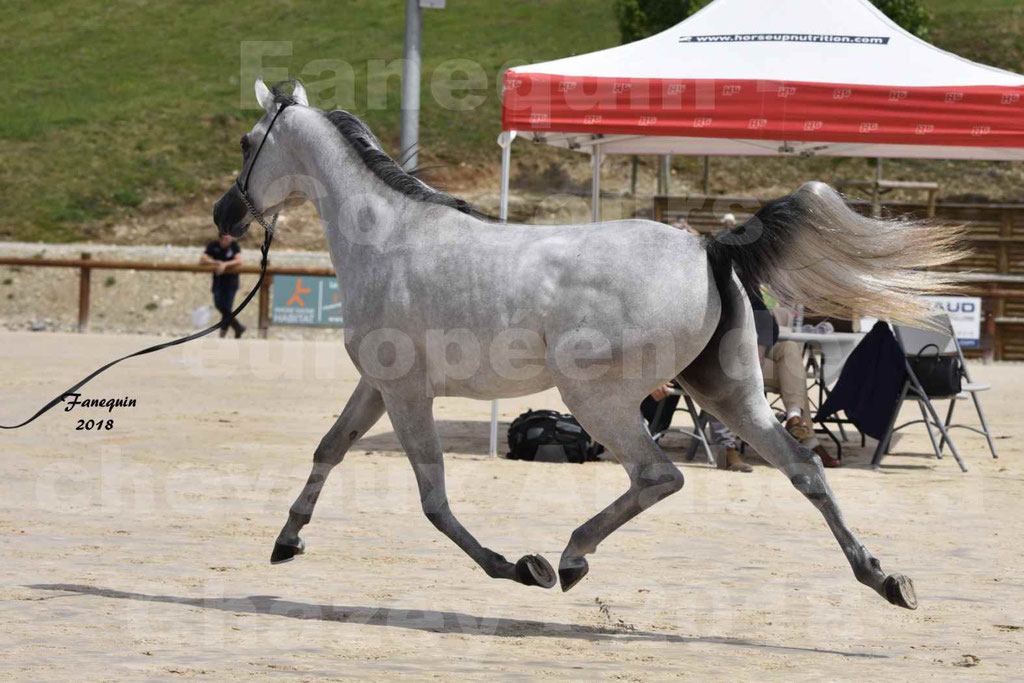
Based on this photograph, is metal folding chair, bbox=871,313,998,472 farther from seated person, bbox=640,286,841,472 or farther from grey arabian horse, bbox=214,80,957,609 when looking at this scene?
grey arabian horse, bbox=214,80,957,609

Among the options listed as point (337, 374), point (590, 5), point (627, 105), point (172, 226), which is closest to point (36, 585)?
point (627, 105)

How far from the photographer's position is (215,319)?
2361 centimetres

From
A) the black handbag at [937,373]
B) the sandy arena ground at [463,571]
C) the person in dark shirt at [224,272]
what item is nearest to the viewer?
the sandy arena ground at [463,571]

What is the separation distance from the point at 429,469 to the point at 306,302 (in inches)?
616

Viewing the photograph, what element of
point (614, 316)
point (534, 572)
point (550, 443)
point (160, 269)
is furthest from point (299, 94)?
point (160, 269)

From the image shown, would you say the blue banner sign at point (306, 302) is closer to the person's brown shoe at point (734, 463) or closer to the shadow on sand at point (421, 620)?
the person's brown shoe at point (734, 463)

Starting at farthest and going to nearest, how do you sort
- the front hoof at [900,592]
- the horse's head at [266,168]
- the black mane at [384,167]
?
the horse's head at [266,168], the black mane at [384,167], the front hoof at [900,592]

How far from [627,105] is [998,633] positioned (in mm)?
5345

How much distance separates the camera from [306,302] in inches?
807

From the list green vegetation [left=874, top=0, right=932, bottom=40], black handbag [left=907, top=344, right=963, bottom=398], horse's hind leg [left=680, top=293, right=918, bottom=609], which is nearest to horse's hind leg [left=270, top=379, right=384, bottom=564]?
horse's hind leg [left=680, top=293, right=918, bottom=609]

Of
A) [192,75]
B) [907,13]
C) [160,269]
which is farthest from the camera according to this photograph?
[192,75]

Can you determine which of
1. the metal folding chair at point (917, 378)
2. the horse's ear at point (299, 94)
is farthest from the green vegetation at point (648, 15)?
the horse's ear at point (299, 94)

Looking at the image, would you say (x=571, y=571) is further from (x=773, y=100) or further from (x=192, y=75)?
(x=192, y=75)

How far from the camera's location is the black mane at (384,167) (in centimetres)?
530
